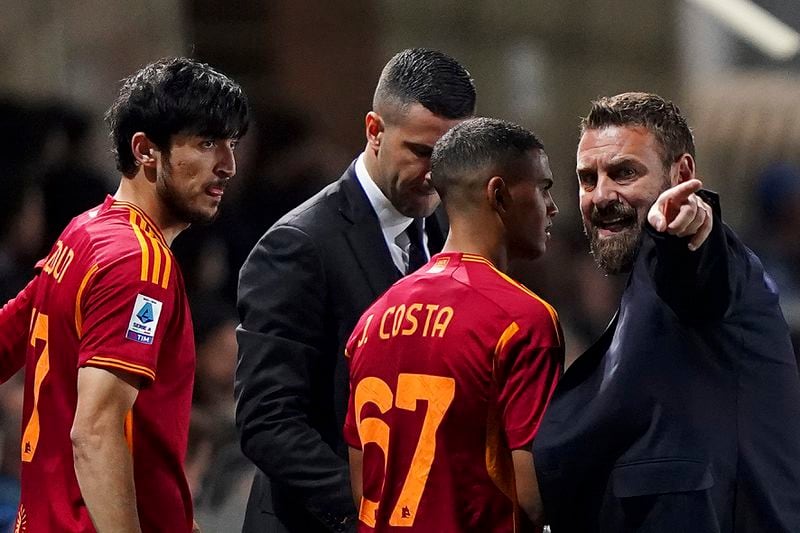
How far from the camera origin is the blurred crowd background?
6363 millimetres

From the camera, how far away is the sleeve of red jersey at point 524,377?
8.05 feet

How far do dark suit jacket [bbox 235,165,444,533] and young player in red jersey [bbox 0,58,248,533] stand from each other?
0.66 feet

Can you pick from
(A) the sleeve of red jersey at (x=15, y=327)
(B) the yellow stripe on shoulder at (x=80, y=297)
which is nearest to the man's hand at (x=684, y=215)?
(B) the yellow stripe on shoulder at (x=80, y=297)

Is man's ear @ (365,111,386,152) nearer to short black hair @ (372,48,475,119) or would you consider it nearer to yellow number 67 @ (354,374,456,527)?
short black hair @ (372,48,475,119)

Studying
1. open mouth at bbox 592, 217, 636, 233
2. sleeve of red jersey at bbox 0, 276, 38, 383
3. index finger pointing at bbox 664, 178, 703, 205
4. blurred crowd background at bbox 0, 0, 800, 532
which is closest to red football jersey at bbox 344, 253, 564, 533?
open mouth at bbox 592, 217, 636, 233

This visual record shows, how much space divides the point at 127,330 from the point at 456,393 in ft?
1.92

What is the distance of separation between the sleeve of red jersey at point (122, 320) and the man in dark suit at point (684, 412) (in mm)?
708

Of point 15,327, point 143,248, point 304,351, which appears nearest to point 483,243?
point 304,351

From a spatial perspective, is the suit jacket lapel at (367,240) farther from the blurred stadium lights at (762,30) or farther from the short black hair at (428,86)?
the blurred stadium lights at (762,30)

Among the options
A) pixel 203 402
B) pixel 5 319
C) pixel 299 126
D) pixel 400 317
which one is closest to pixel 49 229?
pixel 203 402

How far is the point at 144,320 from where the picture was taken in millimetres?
2580

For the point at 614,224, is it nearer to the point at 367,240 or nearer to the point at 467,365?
the point at 467,365

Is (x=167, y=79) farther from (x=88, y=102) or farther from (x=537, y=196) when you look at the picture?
(x=88, y=102)

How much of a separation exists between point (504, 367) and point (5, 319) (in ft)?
3.52
